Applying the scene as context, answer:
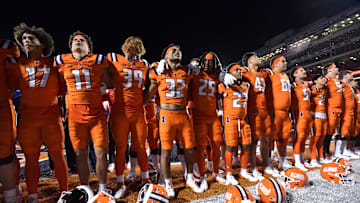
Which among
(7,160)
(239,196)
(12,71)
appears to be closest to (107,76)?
(12,71)

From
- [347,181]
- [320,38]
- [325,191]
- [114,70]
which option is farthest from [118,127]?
[320,38]

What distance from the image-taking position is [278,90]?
418 centimetres

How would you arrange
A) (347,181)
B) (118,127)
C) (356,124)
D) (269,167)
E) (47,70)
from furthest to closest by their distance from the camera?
1. (356,124)
2. (269,167)
3. (347,181)
4. (118,127)
5. (47,70)

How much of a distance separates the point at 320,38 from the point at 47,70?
96.7ft

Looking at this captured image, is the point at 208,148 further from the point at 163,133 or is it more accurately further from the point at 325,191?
the point at 325,191

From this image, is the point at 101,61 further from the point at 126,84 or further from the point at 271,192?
the point at 271,192

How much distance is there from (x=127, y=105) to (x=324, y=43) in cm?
2828

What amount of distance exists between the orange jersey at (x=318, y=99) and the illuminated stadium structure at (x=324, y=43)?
18.5m

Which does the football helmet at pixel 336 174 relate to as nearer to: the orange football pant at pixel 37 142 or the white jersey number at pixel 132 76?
the white jersey number at pixel 132 76

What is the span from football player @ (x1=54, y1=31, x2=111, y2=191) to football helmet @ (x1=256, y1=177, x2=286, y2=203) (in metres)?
2.12

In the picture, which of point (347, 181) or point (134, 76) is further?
point (347, 181)

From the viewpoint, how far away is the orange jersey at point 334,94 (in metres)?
5.13

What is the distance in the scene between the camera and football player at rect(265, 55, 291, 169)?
4164 mm

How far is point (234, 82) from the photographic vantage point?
3.66 metres
